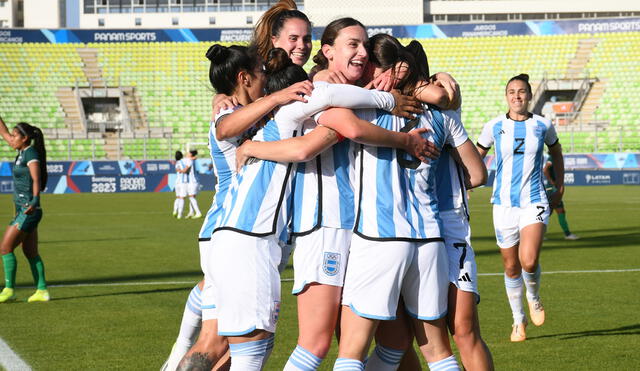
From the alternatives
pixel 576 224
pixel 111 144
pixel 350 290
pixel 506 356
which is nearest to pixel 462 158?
pixel 350 290

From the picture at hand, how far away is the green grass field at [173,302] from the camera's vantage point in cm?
697

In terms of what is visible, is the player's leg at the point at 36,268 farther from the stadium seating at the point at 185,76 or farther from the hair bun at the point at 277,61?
the stadium seating at the point at 185,76

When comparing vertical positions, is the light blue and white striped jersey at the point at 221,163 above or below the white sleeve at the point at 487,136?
below

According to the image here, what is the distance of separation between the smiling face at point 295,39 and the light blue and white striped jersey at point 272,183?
868mm

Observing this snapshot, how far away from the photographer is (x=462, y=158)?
14.4 feet

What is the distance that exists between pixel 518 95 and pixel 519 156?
611mm

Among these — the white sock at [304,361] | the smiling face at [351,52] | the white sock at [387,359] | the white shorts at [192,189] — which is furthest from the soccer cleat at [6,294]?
the white shorts at [192,189]

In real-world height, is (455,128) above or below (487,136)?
below

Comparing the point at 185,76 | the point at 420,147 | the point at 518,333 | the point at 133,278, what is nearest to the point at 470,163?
the point at 420,147

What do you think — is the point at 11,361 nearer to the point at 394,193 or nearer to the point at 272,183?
the point at 272,183

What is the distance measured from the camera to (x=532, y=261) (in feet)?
25.5

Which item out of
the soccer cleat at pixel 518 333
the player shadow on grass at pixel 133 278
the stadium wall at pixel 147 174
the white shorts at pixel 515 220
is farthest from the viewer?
the stadium wall at pixel 147 174

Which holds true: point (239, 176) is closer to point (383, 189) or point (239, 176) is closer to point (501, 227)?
point (383, 189)

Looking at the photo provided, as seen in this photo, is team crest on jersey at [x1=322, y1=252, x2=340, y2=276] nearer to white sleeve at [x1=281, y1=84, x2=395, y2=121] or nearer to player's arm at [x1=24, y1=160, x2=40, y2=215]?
white sleeve at [x1=281, y1=84, x2=395, y2=121]
